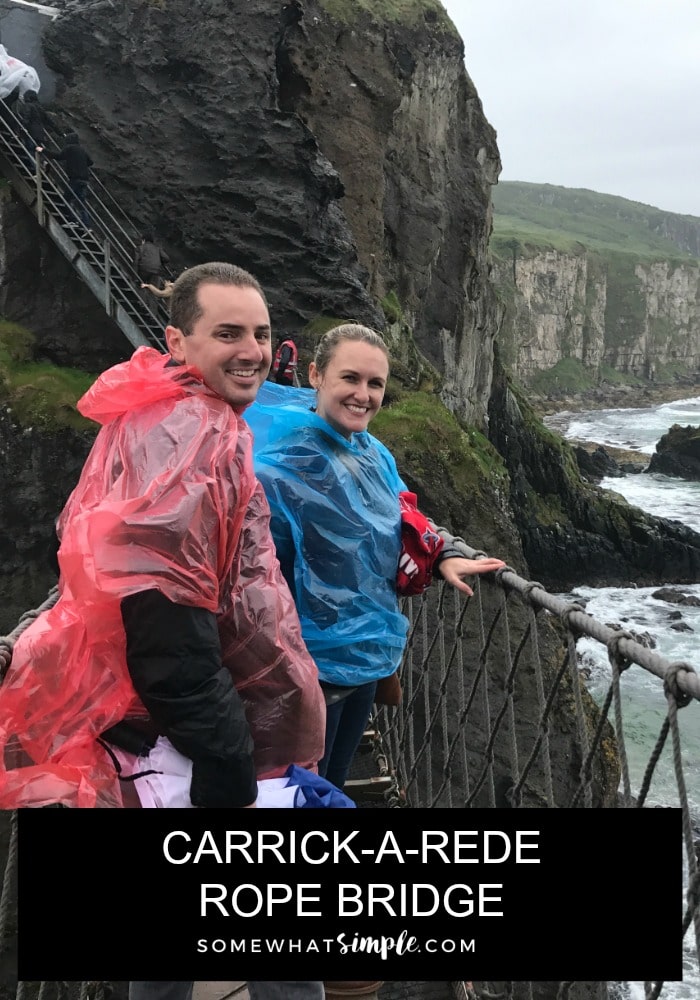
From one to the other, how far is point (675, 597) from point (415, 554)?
1928cm

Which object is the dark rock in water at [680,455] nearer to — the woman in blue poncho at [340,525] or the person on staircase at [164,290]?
the person on staircase at [164,290]

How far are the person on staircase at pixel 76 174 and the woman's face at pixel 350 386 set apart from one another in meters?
8.44

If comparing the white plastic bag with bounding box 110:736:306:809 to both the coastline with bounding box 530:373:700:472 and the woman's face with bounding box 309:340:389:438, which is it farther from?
the coastline with bounding box 530:373:700:472

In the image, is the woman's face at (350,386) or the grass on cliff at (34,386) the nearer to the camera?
the woman's face at (350,386)

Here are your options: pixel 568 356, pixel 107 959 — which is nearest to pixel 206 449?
pixel 107 959

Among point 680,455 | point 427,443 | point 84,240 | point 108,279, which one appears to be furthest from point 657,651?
point 680,455

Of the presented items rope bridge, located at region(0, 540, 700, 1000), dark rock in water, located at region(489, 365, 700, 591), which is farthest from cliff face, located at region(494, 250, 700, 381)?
rope bridge, located at region(0, 540, 700, 1000)

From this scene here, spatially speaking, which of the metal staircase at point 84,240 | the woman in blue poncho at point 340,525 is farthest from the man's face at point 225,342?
the metal staircase at point 84,240

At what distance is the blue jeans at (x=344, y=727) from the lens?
83.5 inches

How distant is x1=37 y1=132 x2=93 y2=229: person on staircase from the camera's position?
949 centimetres

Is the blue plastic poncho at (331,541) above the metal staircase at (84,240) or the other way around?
the other way around

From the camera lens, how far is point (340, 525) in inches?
79.6

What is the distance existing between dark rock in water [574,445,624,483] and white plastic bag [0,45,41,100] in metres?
31.0

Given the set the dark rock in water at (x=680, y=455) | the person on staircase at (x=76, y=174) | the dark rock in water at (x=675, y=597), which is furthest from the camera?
the dark rock in water at (x=680, y=455)
